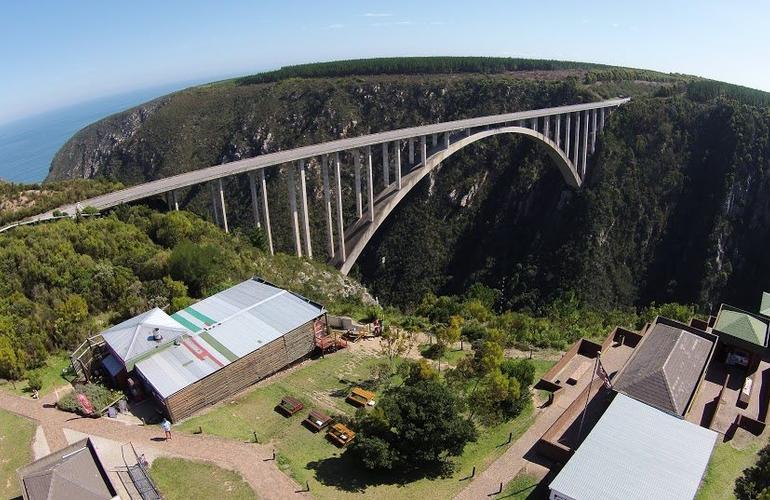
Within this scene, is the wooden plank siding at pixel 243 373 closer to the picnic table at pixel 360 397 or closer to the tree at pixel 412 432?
the picnic table at pixel 360 397

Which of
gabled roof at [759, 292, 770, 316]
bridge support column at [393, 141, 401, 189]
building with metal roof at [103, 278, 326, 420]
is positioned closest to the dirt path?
building with metal roof at [103, 278, 326, 420]

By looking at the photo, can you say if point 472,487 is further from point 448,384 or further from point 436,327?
point 436,327

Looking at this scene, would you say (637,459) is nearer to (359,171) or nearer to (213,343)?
(213,343)

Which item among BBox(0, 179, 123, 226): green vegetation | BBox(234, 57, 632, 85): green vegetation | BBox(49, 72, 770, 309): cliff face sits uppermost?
BBox(234, 57, 632, 85): green vegetation

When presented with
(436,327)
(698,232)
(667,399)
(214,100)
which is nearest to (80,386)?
(436,327)

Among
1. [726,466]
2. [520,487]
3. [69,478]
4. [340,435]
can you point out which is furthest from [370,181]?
[69,478]

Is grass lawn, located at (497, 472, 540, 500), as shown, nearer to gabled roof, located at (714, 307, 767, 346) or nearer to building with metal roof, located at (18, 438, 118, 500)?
building with metal roof, located at (18, 438, 118, 500)
